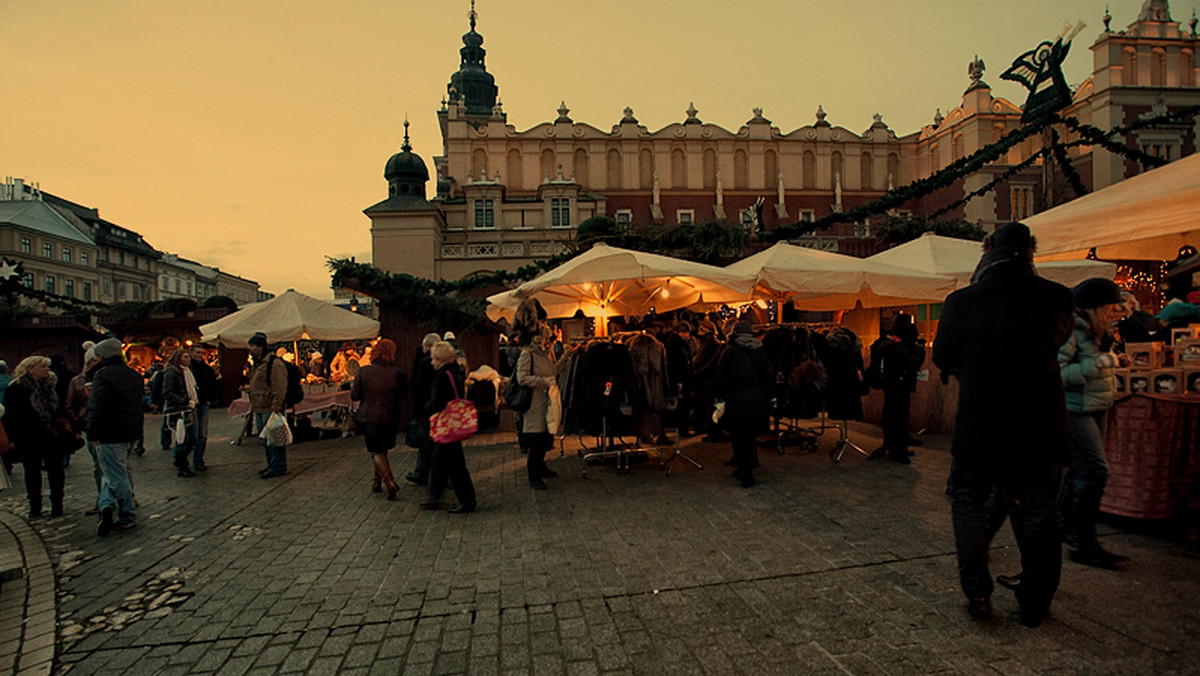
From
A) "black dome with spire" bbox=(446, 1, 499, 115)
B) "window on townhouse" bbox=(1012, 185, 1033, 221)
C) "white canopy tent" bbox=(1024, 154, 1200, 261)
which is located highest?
"black dome with spire" bbox=(446, 1, 499, 115)

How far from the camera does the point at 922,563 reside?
12.9 ft

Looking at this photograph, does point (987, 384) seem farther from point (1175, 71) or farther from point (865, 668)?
point (1175, 71)

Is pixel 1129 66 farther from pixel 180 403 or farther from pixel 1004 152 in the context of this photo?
pixel 180 403

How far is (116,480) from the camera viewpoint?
5.72 meters

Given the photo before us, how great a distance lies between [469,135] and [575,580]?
4129cm

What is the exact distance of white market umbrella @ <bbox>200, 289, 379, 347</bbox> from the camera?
35.9 ft

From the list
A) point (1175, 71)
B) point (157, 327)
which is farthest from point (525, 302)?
point (1175, 71)

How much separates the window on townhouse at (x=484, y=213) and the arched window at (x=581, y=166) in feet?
23.8

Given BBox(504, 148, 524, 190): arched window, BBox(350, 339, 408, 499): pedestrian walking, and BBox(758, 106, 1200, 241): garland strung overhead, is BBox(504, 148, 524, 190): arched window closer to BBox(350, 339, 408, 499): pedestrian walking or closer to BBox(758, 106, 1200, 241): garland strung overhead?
BBox(758, 106, 1200, 241): garland strung overhead

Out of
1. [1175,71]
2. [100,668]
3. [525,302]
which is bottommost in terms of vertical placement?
[100,668]

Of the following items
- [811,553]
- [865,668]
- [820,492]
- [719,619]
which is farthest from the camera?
[820,492]

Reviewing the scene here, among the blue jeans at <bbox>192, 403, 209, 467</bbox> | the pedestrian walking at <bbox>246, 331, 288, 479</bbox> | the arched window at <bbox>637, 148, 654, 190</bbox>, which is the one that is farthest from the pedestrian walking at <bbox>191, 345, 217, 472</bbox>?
the arched window at <bbox>637, 148, 654, 190</bbox>

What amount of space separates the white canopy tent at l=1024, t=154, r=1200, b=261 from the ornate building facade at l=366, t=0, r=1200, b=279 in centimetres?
2905

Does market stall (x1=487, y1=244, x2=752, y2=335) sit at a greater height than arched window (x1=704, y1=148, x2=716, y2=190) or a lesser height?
lesser
